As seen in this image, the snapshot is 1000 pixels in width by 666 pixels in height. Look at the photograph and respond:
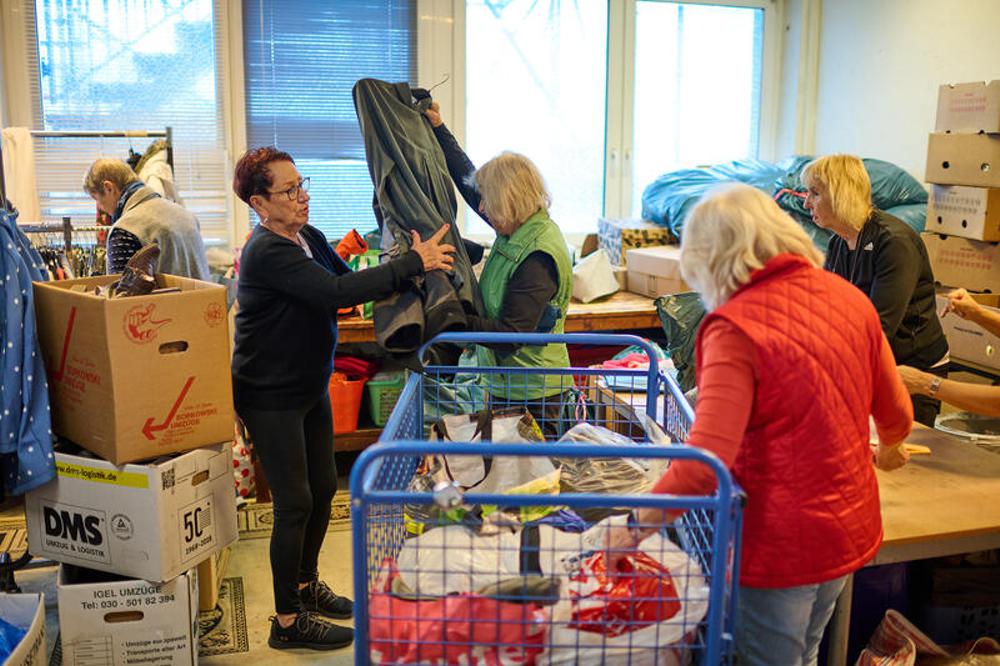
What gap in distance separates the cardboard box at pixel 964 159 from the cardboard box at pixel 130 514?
119 inches

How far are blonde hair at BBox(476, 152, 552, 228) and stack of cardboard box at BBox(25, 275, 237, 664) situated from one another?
2.47ft

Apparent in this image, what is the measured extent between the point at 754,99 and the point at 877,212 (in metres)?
2.83

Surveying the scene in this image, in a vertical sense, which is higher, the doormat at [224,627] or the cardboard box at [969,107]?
the cardboard box at [969,107]

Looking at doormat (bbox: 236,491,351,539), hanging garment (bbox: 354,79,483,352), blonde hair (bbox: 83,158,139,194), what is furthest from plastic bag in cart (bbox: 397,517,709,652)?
blonde hair (bbox: 83,158,139,194)

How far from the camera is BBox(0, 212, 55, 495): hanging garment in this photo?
2467 mm

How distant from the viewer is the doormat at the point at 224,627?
288 cm

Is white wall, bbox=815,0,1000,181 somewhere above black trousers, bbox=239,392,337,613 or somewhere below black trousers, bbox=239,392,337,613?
above

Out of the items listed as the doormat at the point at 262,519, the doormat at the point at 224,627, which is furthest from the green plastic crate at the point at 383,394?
the doormat at the point at 224,627

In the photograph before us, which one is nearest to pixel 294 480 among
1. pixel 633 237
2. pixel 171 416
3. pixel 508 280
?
pixel 171 416

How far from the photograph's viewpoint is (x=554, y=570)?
1.61m

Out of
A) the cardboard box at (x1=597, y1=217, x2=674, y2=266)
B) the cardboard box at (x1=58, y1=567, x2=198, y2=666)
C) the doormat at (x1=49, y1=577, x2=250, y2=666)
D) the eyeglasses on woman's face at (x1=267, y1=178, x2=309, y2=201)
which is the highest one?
the eyeglasses on woman's face at (x1=267, y1=178, x2=309, y2=201)

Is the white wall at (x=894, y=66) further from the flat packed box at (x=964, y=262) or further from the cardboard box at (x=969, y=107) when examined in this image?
the flat packed box at (x=964, y=262)

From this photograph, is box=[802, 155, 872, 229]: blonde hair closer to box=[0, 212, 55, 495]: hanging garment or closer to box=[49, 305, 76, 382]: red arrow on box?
box=[49, 305, 76, 382]: red arrow on box

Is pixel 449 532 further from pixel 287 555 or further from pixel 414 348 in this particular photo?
pixel 287 555
